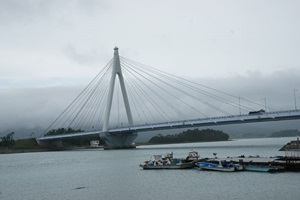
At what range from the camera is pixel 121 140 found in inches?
3334

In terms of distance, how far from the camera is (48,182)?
3197 cm

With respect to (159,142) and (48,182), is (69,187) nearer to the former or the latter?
(48,182)

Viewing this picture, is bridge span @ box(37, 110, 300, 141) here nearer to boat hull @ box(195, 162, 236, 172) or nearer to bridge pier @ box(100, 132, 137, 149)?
bridge pier @ box(100, 132, 137, 149)

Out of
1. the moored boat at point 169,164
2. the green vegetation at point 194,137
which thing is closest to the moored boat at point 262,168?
the moored boat at point 169,164

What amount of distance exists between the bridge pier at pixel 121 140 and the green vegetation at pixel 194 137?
213ft

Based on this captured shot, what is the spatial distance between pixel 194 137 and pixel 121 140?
3064 inches

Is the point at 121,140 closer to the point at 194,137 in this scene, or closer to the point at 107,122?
the point at 107,122

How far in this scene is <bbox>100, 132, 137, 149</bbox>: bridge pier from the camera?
81938 millimetres

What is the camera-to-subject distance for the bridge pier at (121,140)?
269 ft

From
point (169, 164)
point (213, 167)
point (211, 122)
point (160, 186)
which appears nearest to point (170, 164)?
point (169, 164)

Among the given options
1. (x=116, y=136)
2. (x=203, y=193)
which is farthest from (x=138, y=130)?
(x=203, y=193)

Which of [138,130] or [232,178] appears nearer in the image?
[232,178]

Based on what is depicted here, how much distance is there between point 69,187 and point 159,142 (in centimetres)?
12264

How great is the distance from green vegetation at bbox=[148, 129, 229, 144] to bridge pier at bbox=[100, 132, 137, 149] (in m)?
64.9
